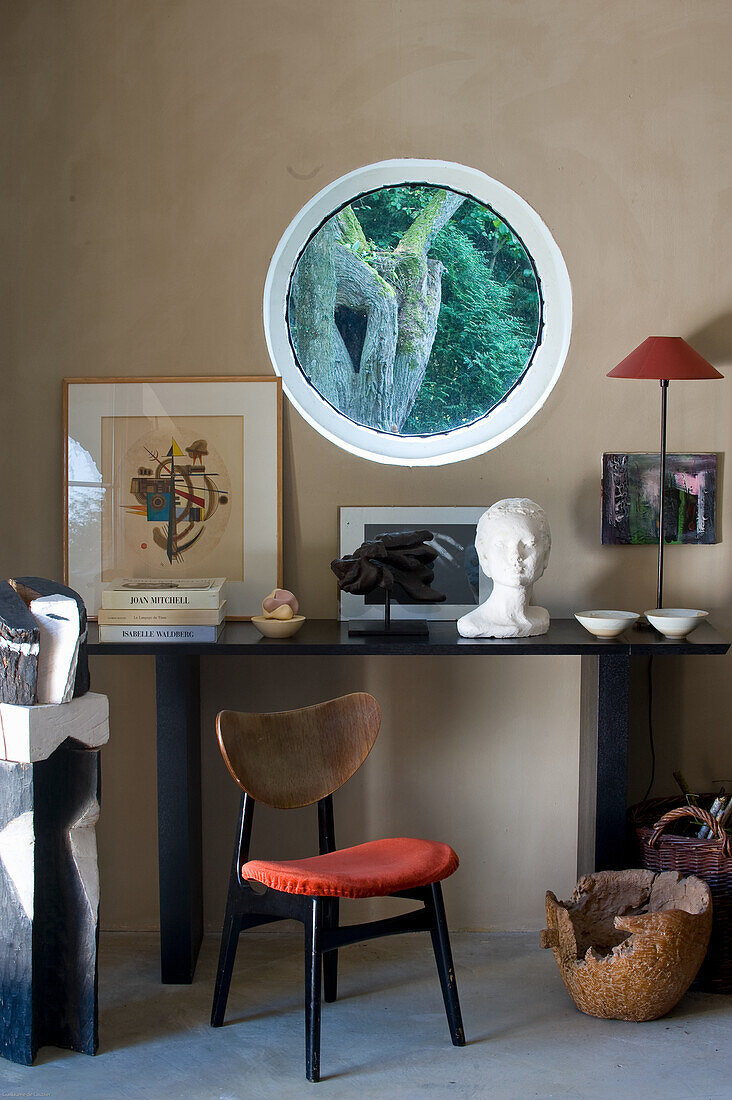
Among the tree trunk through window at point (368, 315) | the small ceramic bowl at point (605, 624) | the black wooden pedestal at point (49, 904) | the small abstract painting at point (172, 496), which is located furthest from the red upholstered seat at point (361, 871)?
the tree trunk through window at point (368, 315)

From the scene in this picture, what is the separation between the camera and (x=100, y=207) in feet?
10.4

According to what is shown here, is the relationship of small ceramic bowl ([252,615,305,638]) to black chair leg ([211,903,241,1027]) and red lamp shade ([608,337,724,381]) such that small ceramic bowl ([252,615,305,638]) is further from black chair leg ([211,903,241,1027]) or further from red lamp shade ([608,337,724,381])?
red lamp shade ([608,337,724,381])

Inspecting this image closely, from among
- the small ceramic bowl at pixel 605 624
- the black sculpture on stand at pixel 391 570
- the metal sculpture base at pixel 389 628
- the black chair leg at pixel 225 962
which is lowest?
the black chair leg at pixel 225 962

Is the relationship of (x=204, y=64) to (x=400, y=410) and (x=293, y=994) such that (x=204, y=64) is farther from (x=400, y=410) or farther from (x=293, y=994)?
(x=293, y=994)

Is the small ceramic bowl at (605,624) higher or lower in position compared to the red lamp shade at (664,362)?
lower

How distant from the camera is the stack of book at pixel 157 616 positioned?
2.84 m

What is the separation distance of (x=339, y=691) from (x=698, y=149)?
2043mm

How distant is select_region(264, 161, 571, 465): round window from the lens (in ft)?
10.6

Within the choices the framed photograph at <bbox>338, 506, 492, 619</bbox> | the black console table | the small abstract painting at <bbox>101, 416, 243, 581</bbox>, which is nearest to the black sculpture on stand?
the black console table

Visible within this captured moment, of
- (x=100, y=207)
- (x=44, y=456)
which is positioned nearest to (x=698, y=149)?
(x=100, y=207)

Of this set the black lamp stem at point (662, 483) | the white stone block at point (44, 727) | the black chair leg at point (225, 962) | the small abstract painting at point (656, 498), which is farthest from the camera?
the small abstract painting at point (656, 498)

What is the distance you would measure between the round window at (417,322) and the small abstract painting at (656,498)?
14.1 inches

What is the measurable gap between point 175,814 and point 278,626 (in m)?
0.63

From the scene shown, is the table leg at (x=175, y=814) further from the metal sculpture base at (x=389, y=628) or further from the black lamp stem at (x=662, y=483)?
the black lamp stem at (x=662, y=483)
